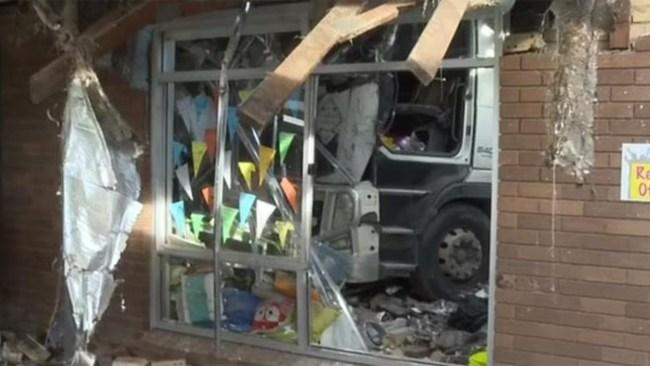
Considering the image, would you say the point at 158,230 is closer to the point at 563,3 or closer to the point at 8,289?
the point at 8,289

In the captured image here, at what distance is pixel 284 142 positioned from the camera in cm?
587

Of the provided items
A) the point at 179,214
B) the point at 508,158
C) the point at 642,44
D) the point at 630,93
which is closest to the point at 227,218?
the point at 179,214

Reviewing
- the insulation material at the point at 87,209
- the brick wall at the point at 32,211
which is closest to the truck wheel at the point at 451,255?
the brick wall at the point at 32,211

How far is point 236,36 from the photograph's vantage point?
5.88 m

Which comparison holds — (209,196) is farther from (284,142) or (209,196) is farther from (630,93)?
(630,93)

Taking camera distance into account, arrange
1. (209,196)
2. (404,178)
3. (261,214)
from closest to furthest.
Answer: (261,214) → (209,196) → (404,178)

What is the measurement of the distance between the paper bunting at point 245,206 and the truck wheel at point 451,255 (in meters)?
1.28

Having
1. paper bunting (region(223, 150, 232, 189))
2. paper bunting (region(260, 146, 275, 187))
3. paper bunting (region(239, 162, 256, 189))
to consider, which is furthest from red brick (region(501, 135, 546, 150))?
paper bunting (region(223, 150, 232, 189))

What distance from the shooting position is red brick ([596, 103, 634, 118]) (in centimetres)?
447

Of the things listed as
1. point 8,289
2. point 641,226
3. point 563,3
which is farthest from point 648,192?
point 8,289

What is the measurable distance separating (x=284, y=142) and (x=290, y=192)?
334mm

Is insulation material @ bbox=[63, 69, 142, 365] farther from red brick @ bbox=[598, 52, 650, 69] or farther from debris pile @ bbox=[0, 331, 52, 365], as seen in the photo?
red brick @ bbox=[598, 52, 650, 69]

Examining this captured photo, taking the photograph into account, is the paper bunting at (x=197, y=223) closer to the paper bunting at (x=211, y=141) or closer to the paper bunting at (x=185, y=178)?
the paper bunting at (x=185, y=178)

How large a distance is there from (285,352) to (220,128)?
1.57 m
